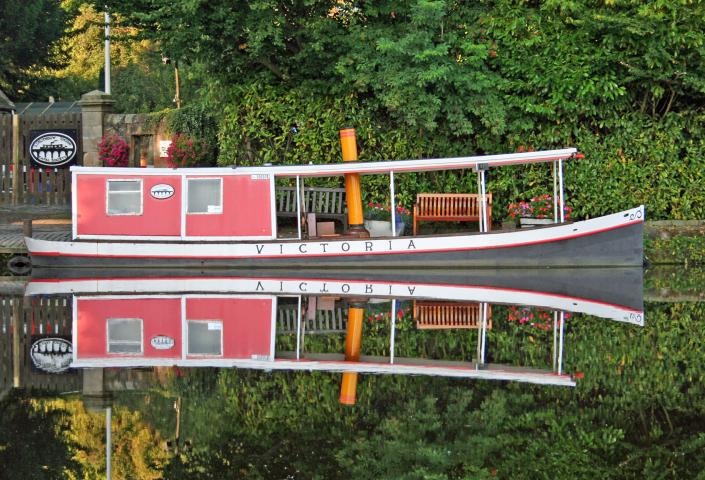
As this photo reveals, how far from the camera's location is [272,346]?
38.0ft

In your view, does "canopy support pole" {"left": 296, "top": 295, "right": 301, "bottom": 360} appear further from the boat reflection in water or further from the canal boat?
the canal boat

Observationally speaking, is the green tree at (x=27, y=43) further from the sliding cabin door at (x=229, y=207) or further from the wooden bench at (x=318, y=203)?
the sliding cabin door at (x=229, y=207)

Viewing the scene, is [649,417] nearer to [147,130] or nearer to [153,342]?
[153,342]

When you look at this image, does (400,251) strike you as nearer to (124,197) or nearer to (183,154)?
(124,197)

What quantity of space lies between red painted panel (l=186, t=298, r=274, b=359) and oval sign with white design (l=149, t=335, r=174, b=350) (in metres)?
0.56

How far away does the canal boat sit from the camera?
20203 millimetres

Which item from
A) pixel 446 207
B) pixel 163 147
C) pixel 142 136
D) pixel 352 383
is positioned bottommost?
pixel 352 383

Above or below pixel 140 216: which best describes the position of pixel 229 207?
above

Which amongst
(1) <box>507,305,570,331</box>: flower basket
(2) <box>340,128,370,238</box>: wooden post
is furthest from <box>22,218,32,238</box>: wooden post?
(1) <box>507,305,570,331</box>: flower basket

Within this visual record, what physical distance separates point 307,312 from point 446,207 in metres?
8.27

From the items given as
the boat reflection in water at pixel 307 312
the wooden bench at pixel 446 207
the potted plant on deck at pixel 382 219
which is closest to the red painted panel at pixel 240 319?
the boat reflection in water at pixel 307 312

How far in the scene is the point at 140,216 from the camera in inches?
843

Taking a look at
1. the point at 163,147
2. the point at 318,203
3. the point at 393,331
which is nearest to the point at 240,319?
the point at 393,331

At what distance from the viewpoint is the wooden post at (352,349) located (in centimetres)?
886
